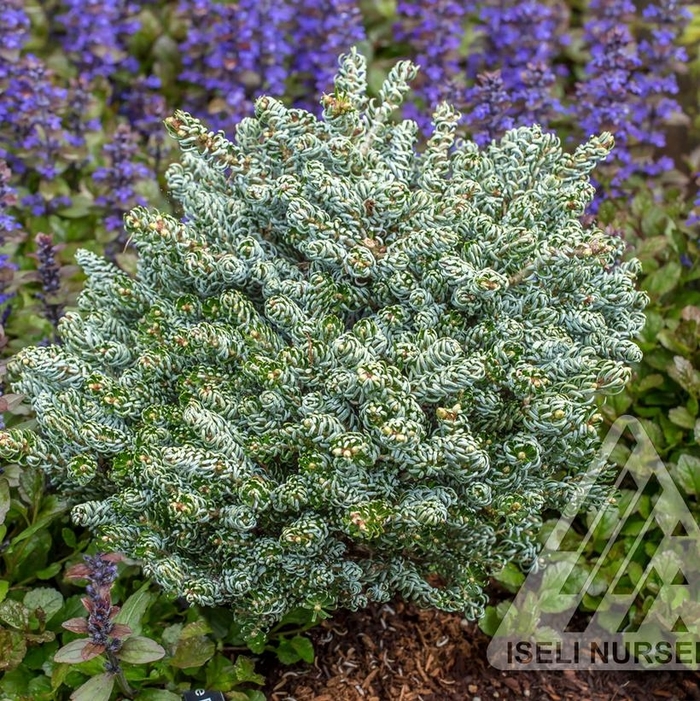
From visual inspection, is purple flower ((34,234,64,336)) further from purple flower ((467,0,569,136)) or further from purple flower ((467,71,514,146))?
purple flower ((467,0,569,136))

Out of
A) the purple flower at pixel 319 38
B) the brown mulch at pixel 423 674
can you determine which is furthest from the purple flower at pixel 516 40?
the brown mulch at pixel 423 674

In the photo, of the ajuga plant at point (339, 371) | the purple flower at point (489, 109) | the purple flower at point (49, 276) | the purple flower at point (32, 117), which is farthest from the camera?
the purple flower at point (32, 117)

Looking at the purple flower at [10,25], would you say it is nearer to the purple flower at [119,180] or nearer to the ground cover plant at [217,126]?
the ground cover plant at [217,126]

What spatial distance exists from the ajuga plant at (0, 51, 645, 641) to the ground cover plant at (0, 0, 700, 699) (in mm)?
337

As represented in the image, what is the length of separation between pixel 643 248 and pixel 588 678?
1.71 metres

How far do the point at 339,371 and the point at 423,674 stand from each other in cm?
113

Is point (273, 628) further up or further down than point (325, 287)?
further down

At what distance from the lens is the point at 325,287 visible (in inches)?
99.3

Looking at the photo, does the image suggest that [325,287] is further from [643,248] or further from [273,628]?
[643,248]

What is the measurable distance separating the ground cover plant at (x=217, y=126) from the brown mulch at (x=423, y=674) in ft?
0.37

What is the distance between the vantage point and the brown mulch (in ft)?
9.41

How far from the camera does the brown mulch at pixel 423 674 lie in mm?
2867

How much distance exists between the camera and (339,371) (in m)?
2.38

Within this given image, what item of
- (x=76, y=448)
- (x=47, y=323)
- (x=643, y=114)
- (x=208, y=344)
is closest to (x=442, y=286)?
(x=208, y=344)
